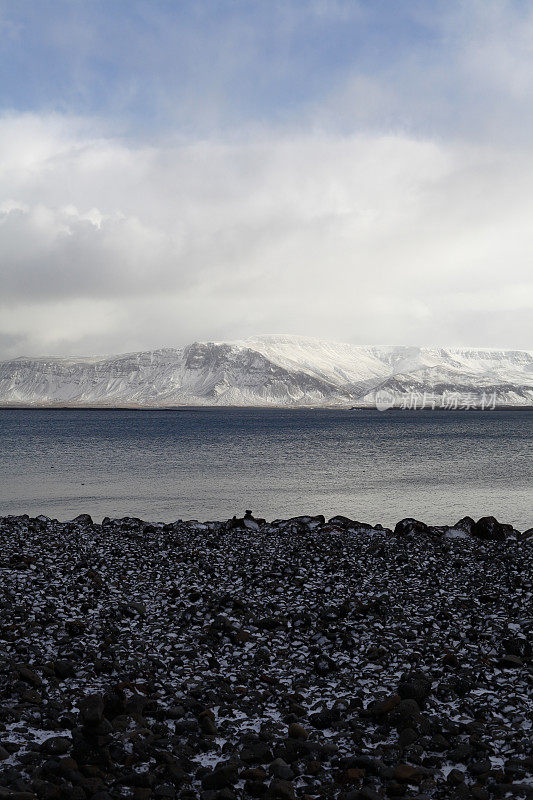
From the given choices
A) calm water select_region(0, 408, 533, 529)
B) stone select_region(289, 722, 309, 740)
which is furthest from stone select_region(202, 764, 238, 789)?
calm water select_region(0, 408, 533, 529)

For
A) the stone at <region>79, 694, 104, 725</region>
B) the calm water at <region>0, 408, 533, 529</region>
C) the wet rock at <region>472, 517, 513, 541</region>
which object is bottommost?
the calm water at <region>0, 408, 533, 529</region>

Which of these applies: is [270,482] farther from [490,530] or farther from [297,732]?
[297,732]

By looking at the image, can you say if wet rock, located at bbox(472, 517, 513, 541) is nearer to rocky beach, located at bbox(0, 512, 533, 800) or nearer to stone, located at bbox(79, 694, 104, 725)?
rocky beach, located at bbox(0, 512, 533, 800)

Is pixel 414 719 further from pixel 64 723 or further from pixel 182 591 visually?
pixel 182 591

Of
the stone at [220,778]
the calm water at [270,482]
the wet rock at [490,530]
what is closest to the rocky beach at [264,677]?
the stone at [220,778]

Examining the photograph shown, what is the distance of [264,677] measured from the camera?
1002 centimetres

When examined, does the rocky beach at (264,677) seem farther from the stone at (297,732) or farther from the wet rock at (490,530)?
the wet rock at (490,530)

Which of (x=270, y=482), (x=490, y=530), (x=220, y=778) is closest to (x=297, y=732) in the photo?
(x=220, y=778)

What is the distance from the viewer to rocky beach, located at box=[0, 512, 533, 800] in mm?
7207

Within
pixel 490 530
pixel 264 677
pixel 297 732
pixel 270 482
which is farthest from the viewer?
pixel 270 482

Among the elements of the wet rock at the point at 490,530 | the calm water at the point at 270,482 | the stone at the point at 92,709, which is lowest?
the calm water at the point at 270,482

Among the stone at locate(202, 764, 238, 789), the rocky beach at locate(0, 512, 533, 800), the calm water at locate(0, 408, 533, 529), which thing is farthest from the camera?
the calm water at locate(0, 408, 533, 529)

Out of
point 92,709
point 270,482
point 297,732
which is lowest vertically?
point 270,482

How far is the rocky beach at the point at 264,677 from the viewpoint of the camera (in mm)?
7207
